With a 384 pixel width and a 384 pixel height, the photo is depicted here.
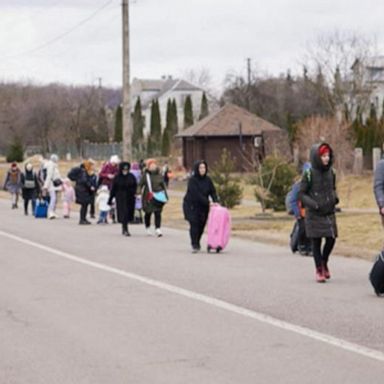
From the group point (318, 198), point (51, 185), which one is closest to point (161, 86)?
point (51, 185)

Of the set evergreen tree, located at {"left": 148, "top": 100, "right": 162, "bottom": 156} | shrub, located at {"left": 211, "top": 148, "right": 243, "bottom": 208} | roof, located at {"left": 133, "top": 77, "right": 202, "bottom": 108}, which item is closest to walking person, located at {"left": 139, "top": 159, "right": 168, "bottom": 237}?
shrub, located at {"left": 211, "top": 148, "right": 243, "bottom": 208}

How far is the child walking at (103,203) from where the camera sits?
30406 mm

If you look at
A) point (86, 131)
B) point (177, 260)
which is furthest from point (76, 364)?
point (86, 131)

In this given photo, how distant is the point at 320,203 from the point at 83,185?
1643 centimetres

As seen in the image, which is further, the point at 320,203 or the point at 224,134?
the point at 224,134

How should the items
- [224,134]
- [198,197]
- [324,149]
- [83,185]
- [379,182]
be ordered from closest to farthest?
1. [379,182]
2. [324,149]
3. [198,197]
4. [83,185]
5. [224,134]

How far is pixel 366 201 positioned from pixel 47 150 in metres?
71.4

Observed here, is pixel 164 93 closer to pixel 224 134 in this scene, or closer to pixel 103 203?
pixel 224 134

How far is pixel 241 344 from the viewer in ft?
35.4

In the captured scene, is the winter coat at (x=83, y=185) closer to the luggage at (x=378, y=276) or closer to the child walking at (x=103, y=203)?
the child walking at (x=103, y=203)

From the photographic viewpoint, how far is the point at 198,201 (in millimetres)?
21062

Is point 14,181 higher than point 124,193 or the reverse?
higher

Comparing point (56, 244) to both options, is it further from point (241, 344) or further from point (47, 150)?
point (47, 150)

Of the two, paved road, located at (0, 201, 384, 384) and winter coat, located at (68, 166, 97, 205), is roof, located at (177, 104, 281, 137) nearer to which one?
winter coat, located at (68, 166, 97, 205)
